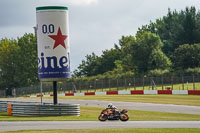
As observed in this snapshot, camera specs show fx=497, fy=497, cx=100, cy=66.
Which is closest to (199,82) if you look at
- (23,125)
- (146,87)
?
(146,87)

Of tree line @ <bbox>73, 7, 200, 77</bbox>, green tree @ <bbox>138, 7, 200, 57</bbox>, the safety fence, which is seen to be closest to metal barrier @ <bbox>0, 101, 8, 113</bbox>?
the safety fence

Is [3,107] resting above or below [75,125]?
above

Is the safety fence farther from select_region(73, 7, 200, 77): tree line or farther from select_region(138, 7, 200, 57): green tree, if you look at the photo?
select_region(138, 7, 200, 57): green tree

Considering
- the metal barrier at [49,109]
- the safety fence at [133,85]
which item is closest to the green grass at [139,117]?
the metal barrier at [49,109]

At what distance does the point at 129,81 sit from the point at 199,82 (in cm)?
1566

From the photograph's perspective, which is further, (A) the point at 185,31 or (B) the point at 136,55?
(A) the point at 185,31

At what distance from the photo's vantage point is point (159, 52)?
109062mm

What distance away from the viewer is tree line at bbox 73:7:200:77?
10350 centimetres

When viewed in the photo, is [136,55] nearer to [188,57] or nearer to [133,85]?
[188,57]

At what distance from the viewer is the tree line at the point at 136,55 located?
109m

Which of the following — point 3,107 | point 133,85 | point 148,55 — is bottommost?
point 3,107

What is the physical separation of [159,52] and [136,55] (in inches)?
221

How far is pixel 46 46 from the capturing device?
33.4m

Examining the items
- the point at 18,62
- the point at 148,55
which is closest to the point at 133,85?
the point at 148,55
